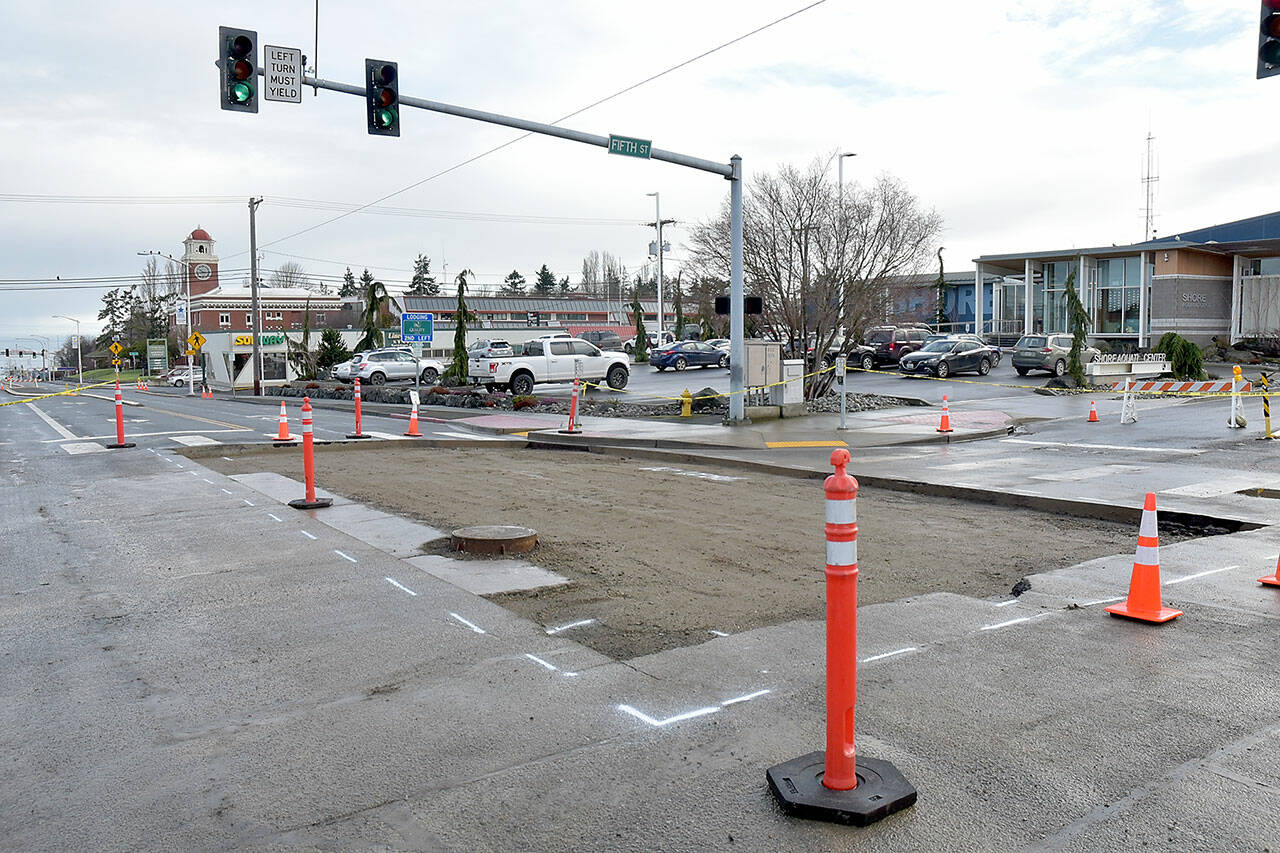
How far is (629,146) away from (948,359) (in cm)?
2395

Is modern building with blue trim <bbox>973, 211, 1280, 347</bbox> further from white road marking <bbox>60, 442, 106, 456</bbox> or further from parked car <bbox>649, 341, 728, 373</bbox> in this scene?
white road marking <bbox>60, 442, 106, 456</bbox>

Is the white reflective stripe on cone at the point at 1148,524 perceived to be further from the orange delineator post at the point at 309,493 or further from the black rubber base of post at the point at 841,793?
the orange delineator post at the point at 309,493

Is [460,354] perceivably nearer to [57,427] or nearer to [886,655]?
[57,427]

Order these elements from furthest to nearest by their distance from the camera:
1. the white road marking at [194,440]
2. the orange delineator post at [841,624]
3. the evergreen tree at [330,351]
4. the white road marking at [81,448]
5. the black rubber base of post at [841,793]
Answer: the evergreen tree at [330,351] → the white road marking at [194,440] → the white road marking at [81,448] → the orange delineator post at [841,624] → the black rubber base of post at [841,793]

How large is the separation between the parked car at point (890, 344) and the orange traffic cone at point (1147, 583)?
3667 centimetres

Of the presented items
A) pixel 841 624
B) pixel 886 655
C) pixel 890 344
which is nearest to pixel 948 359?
pixel 890 344

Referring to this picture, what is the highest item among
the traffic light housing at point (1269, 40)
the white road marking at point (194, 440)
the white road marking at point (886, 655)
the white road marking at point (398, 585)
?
the traffic light housing at point (1269, 40)

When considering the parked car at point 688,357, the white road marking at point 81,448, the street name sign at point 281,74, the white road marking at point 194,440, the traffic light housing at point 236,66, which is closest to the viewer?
the traffic light housing at point 236,66

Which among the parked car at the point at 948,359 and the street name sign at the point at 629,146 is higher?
the street name sign at the point at 629,146

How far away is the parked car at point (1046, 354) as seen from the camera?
3822cm

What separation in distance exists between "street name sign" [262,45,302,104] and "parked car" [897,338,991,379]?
2964 centimetres

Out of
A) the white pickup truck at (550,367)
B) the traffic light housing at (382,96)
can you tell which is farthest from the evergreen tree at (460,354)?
the traffic light housing at (382,96)

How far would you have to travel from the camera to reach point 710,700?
16.4ft

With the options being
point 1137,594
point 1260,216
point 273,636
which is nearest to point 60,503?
point 273,636
